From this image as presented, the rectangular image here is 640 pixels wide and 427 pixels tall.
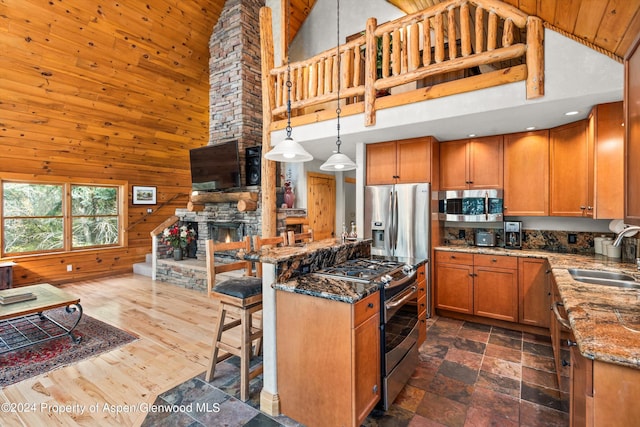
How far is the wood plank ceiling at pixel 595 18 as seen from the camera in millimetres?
1793

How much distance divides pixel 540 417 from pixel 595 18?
8.98 feet

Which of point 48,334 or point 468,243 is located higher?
point 468,243

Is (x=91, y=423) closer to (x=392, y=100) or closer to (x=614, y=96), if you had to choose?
(x=392, y=100)

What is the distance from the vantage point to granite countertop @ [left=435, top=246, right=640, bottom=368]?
44.1 inches

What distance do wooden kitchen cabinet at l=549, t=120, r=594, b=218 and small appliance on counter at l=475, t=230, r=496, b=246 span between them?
67 centimetres

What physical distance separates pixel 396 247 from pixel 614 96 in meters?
2.54

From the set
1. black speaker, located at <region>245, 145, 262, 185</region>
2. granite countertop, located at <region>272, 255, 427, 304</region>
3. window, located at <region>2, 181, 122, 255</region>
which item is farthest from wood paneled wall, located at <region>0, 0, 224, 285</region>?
granite countertop, located at <region>272, 255, 427, 304</region>

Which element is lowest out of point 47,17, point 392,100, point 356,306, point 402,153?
point 356,306

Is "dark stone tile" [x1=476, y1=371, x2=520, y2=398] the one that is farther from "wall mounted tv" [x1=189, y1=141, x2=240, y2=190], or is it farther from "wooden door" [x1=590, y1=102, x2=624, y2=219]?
"wall mounted tv" [x1=189, y1=141, x2=240, y2=190]

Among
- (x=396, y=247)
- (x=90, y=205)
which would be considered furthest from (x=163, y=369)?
(x=90, y=205)

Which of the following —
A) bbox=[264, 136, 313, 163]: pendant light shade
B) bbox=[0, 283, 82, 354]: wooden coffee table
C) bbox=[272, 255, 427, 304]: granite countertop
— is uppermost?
bbox=[264, 136, 313, 163]: pendant light shade

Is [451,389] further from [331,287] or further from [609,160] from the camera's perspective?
[609,160]

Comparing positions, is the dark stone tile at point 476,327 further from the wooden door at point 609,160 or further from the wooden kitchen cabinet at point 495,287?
the wooden door at point 609,160

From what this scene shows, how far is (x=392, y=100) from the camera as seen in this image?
3412 mm
